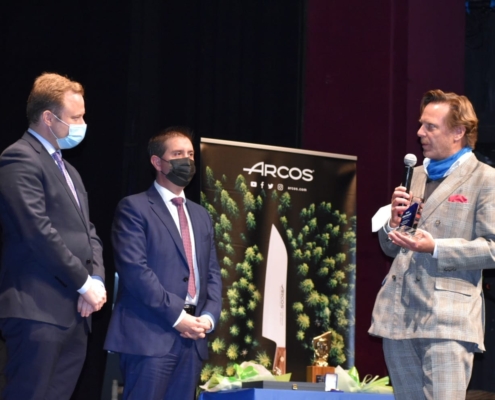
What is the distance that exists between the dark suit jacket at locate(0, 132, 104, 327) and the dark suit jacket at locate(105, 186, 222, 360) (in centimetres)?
47

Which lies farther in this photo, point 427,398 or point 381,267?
point 381,267

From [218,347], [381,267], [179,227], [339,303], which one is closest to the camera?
[179,227]

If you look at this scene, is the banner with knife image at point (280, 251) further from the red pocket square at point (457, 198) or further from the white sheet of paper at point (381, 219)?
the red pocket square at point (457, 198)

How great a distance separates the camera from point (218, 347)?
491 centimetres

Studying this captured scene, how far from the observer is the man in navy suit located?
3.74m

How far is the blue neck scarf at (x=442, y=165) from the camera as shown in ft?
10.9

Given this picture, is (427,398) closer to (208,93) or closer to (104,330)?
(104,330)

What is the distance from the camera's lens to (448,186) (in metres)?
3.24

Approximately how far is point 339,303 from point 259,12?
2.28 metres

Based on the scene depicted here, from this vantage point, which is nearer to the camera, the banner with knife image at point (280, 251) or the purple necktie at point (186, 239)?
the purple necktie at point (186, 239)

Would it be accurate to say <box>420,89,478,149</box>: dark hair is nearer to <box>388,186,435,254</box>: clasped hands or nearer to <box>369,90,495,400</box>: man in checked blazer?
<box>369,90,495,400</box>: man in checked blazer

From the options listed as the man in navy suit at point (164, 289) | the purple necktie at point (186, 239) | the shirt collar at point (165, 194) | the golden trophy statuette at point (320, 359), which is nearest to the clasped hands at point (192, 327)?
the man in navy suit at point (164, 289)

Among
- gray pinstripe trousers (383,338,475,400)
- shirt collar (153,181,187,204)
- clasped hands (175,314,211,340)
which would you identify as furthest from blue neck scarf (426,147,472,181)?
shirt collar (153,181,187,204)

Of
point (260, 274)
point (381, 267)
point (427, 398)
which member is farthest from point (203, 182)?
point (427, 398)
